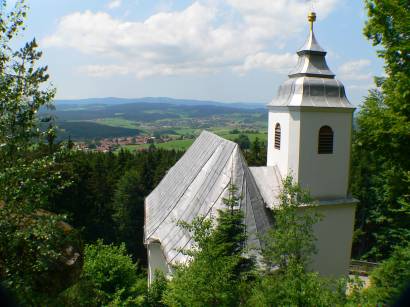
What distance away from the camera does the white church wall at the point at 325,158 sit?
13891 mm

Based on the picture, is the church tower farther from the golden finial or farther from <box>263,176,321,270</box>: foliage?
<box>263,176,321,270</box>: foliage

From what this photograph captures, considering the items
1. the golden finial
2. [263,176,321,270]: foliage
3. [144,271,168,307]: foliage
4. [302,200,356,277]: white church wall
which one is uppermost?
the golden finial

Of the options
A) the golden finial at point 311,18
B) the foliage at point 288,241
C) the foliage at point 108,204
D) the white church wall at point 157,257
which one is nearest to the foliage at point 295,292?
the foliage at point 288,241

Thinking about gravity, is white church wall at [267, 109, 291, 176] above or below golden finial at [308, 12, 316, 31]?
below

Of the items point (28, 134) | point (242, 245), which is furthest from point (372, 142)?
point (28, 134)

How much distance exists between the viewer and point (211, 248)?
27.3 ft

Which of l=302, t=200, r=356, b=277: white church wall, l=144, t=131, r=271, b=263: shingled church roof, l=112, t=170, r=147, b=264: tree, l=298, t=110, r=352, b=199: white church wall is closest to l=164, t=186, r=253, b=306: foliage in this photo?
l=144, t=131, r=271, b=263: shingled church roof

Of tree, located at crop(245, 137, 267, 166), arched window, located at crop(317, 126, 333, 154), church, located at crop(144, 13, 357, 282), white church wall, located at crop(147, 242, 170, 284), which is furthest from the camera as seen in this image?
tree, located at crop(245, 137, 267, 166)

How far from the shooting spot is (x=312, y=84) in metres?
13.8

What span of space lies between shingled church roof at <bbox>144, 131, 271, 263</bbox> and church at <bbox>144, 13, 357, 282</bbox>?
0.16ft

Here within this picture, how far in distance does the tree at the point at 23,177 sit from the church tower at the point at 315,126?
9.88 metres

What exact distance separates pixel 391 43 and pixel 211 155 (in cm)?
743

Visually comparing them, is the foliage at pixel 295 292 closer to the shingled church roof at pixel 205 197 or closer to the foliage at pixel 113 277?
the shingled church roof at pixel 205 197

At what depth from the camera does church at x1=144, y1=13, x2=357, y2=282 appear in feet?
44.4
